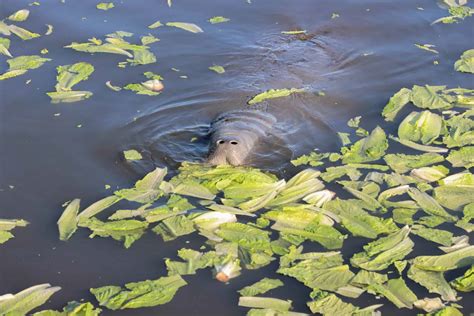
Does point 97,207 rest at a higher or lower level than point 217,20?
lower

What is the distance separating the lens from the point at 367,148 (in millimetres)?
6320

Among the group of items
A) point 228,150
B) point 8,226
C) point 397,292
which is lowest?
point 8,226

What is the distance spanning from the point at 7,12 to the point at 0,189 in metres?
3.64

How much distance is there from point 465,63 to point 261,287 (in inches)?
165

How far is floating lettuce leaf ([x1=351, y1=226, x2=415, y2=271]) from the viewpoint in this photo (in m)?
4.95

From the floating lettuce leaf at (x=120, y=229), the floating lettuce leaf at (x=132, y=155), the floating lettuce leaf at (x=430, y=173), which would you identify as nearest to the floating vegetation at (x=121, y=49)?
the floating lettuce leaf at (x=132, y=155)

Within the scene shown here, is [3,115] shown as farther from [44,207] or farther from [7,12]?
[7,12]

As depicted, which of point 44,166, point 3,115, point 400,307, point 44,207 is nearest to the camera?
point 400,307

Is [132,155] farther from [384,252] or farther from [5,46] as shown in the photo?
[5,46]

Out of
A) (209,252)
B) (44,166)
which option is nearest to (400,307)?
(209,252)

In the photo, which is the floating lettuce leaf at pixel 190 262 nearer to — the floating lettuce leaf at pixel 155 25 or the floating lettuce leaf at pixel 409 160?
the floating lettuce leaf at pixel 409 160

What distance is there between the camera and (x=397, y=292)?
15.5 feet

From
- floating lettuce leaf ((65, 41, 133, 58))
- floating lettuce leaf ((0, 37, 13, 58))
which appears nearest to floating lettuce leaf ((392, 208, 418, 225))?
floating lettuce leaf ((65, 41, 133, 58))

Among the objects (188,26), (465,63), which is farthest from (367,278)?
(188,26)
